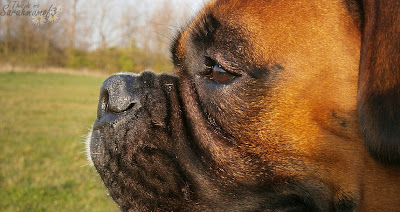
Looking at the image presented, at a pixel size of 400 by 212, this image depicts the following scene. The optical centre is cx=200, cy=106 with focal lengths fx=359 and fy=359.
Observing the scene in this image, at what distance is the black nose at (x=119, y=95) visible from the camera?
213cm

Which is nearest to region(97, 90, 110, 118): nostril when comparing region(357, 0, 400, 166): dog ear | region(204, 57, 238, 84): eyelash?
region(204, 57, 238, 84): eyelash

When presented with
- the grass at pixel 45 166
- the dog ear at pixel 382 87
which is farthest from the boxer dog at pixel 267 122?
the grass at pixel 45 166

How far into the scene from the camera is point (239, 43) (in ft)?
6.42

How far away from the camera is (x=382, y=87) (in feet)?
5.37

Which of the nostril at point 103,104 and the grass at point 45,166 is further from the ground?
the nostril at point 103,104

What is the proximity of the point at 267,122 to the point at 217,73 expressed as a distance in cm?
41

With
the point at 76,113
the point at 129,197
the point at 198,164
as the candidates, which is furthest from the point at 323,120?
the point at 76,113

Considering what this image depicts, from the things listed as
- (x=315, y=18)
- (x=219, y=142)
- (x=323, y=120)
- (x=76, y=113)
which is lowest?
(x=76, y=113)

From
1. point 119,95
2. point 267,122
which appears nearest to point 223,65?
point 267,122

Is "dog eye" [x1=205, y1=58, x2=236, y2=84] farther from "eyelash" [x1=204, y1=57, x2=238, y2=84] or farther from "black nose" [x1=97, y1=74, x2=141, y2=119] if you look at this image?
"black nose" [x1=97, y1=74, x2=141, y2=119]

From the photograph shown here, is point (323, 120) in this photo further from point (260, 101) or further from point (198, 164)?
point (198, 164)

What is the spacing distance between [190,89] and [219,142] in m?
0.42

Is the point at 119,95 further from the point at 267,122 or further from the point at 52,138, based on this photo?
the point at 52,138

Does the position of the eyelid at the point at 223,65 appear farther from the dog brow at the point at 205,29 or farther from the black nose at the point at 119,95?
the black nose at the point at 119,95
